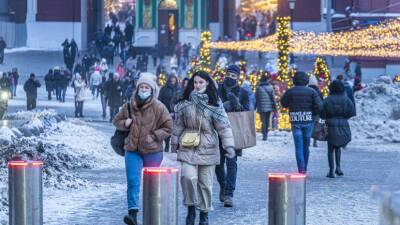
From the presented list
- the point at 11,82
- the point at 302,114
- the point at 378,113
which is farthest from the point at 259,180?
the point at 11,82

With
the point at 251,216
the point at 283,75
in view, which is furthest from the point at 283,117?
the point at 251,216

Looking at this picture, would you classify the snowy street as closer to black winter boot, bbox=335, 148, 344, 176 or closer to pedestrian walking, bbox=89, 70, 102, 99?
black winter boot, bbox=335, 148, 344, 176

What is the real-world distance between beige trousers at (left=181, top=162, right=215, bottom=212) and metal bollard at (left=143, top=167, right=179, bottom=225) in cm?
253

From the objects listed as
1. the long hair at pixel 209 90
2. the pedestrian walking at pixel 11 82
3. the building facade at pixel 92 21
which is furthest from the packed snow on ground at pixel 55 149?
the building facade at pixel 92 21

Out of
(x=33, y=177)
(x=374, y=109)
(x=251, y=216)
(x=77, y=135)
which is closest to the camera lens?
(x=33, y=177)

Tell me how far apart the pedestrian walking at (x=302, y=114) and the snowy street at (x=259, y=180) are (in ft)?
1.77

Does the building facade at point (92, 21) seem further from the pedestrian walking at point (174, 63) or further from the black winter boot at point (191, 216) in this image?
the black winter boot at point (191, 216)

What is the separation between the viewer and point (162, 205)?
970cm

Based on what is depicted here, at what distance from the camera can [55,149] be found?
63.4 ft

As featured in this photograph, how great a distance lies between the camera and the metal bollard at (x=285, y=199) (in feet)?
30.6

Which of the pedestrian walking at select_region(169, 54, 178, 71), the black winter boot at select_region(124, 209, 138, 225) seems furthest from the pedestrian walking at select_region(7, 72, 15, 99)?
the black winter boot at select_region(124, 209, 138, 225)

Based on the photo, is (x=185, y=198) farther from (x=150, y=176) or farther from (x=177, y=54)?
(x=177, y=54)

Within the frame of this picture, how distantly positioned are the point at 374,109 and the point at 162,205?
2101 cm

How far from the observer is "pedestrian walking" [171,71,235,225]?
12312 millimetres
